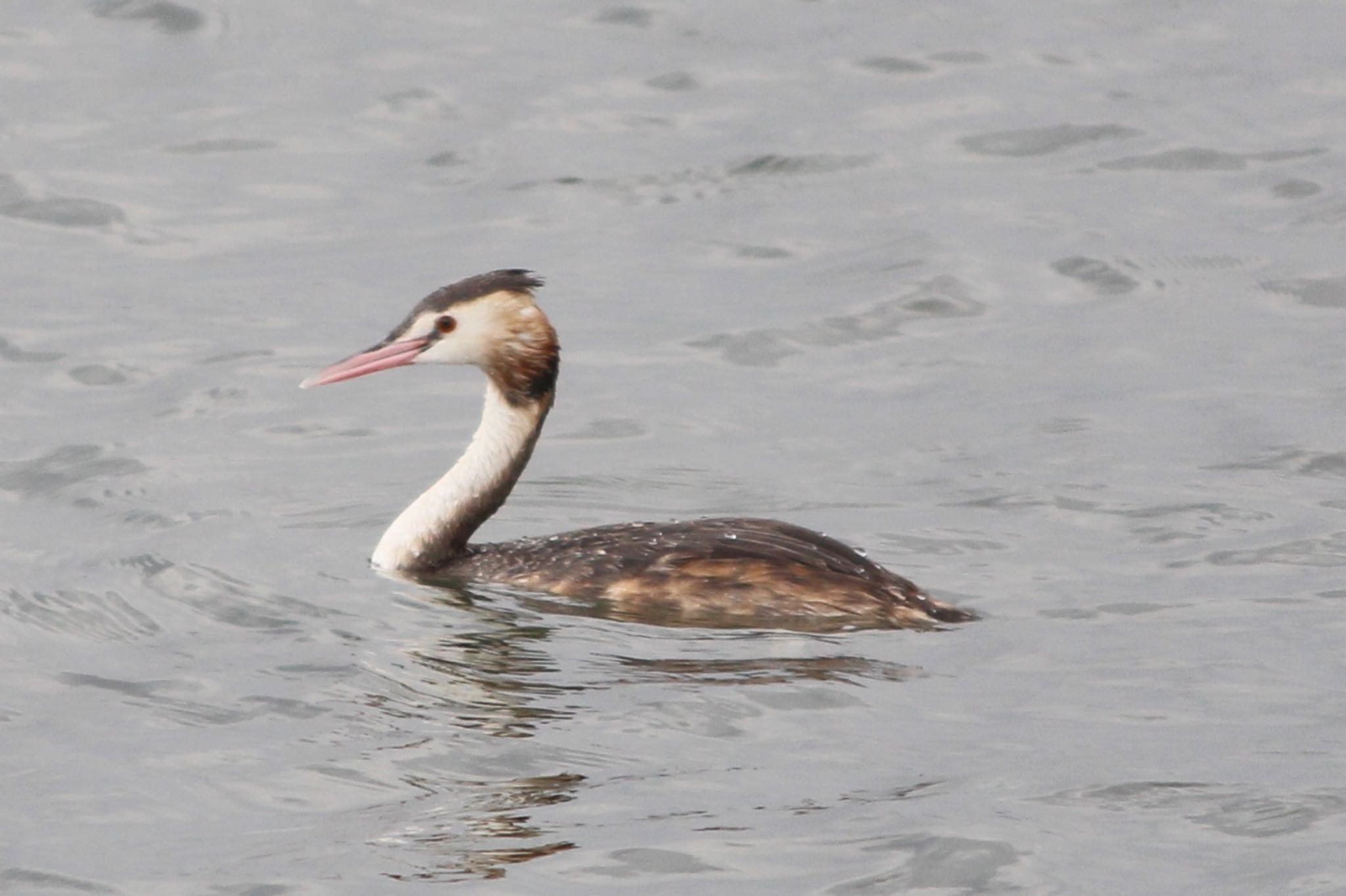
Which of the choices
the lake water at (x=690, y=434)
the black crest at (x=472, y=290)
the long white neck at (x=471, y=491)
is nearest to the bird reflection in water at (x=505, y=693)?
the lake water at (x=690, y=434)

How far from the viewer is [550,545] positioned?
388 inches

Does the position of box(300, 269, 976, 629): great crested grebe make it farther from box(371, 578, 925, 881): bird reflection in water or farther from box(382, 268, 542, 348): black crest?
box(371, 578, 925, 881): bird reflection in water

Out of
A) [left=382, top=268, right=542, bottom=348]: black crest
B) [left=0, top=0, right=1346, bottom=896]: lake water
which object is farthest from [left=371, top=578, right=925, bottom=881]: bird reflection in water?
[left=382, top=268, right=542, bottom=348]: black crest

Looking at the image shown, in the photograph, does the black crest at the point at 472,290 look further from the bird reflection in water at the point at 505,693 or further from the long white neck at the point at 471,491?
the bird reflection in water at the point at 505,693

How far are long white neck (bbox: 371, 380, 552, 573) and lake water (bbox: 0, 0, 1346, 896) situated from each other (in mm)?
270

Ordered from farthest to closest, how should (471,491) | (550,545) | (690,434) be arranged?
(690,434) → (471,491) → (550,545)

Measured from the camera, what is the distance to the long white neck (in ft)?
33.3

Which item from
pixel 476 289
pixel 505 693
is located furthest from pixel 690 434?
pixel 505 693

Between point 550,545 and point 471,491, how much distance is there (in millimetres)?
640

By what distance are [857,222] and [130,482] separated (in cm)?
574

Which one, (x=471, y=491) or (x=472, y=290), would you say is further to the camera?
(x=471, y=491)

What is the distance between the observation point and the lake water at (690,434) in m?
7.35

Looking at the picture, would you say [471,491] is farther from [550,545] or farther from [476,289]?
[476,289]

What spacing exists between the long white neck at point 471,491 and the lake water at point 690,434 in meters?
0.27
